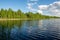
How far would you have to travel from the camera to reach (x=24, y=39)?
4016cm

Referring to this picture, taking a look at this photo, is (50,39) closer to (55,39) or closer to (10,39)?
(55,39)

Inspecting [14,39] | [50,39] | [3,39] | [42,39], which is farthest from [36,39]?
[3,39]

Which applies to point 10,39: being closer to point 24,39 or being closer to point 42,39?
point 24,39

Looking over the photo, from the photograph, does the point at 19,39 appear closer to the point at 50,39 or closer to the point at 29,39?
the point at 29,39

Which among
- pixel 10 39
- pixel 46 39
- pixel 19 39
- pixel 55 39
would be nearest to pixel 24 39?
pixel 19 39

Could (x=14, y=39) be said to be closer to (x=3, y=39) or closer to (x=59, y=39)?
(x=3, y=39)

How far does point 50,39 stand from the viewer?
4006cm

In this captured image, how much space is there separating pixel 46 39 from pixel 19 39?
8.40m

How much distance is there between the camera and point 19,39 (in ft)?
131

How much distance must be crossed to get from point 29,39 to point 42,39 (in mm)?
4069

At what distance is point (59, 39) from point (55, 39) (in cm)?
126

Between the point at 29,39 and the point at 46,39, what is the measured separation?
5.30 metres

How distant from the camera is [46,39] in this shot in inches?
1571

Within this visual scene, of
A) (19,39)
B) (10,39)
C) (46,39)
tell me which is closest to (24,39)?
(19,39)
